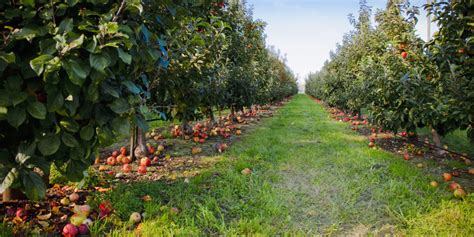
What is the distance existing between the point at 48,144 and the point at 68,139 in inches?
4.3

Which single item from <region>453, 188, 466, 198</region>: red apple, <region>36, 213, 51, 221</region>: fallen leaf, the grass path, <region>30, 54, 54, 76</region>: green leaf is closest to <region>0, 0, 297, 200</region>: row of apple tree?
<region>30, 54, 54, 76</region>: green leaf

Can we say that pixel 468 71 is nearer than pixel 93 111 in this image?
No

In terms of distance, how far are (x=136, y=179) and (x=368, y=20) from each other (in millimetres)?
12318

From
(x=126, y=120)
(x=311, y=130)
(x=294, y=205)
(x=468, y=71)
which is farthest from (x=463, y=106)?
(x=311, y=130)

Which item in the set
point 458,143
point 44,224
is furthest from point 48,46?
point 458,143

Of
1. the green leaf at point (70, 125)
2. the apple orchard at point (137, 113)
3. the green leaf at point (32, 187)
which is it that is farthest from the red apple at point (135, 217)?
the green leaf at point (70, 125)

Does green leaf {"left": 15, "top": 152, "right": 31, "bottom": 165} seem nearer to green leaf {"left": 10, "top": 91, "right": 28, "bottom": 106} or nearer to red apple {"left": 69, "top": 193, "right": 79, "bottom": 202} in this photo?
green leaf {"left": 10, "top": 91, "right": 28, "bottom": 106}

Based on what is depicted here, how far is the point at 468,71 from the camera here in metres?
3.69

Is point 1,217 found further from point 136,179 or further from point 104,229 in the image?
point 136,179

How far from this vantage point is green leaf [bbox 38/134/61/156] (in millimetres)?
1751

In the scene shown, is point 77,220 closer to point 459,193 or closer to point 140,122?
point 140,122

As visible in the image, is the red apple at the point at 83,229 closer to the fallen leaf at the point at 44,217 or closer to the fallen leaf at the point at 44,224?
the fallen leaf at the point at 44,224

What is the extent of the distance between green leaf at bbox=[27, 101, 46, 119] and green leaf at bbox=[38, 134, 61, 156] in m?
0.18

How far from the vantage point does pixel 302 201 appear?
3469mm
